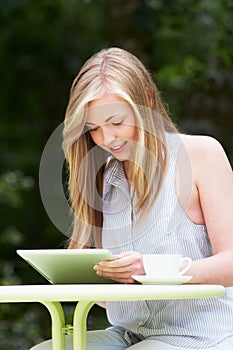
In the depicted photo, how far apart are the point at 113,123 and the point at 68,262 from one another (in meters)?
0.35

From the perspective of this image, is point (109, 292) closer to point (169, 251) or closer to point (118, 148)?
point (169, 251)

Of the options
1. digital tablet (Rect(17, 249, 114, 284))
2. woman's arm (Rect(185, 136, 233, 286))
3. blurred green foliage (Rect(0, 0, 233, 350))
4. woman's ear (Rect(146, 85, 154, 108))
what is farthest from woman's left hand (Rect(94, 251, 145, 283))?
blurred green foliage (Rect(0, 0, 233, 350))

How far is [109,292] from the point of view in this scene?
180 cm

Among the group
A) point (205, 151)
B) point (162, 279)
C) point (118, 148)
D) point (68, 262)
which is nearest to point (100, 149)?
point (118, 148)

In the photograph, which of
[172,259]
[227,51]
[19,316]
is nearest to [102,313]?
[19,316]

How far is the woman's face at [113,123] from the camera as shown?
217cm

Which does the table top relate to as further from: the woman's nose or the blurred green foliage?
the blurred green foliage

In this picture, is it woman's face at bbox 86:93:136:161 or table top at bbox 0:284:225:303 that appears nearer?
table top at bbox 0:284:225:303

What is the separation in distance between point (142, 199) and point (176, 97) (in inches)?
118

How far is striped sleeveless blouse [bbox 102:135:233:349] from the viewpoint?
84.2 inches

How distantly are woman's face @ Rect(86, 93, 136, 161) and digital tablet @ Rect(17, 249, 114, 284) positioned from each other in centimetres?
30

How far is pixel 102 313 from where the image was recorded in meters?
5.18

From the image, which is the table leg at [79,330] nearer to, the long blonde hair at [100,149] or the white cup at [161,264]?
the white cup at [161,264]

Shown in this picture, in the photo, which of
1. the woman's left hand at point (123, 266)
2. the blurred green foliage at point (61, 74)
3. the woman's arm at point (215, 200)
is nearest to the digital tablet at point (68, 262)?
the woman's left hand at point (123, 266)
